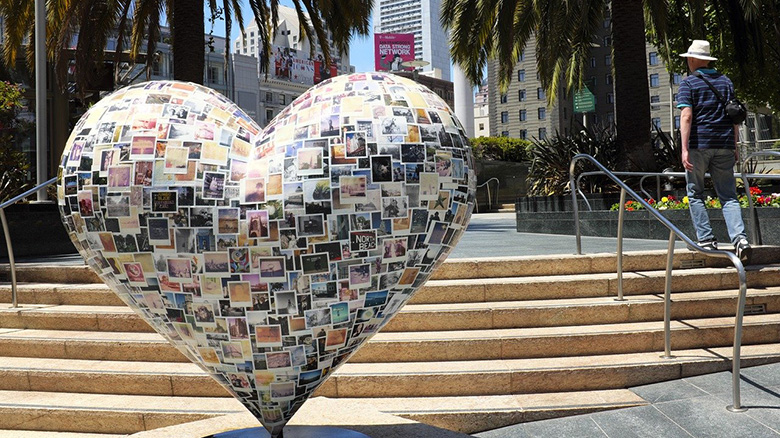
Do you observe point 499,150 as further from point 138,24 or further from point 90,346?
point 90,346

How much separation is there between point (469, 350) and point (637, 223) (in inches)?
252

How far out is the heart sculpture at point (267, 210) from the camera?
213 centimetres

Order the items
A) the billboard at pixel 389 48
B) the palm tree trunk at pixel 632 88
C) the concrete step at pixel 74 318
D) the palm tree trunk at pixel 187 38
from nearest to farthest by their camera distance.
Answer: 1. the concrete step at pixel 74 318
2. the palm tree trunk at pixel 187 38
3. the palm tree trunk at pixel 632 88
4. the billboard at pixel 389 48

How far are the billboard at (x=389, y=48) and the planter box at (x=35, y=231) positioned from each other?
11054cm

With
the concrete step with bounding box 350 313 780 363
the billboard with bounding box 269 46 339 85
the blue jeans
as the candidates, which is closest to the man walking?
the blue jeans

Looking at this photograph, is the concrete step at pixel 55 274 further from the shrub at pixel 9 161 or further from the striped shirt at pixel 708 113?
the striped shirt at pixel 708 113

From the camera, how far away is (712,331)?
531 centimetres

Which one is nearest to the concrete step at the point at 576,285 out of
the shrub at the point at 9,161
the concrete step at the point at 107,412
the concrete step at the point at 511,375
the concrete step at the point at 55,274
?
the concrete step at the point at 511,375

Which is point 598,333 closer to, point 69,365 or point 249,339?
point 249,339

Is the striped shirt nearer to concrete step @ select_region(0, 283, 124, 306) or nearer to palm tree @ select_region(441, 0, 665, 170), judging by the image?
concrete step @ select_region(0, 283, 124, 306)

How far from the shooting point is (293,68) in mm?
108312

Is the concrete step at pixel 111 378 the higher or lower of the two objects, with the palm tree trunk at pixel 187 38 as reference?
lower

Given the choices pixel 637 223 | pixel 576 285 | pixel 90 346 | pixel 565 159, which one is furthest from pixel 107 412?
pixel 565 159

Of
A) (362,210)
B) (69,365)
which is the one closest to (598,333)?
(362,210)
